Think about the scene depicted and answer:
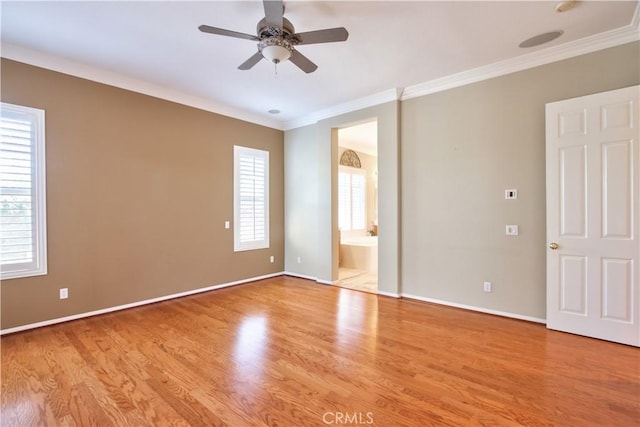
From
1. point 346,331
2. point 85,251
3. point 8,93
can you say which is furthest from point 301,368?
point 8,93

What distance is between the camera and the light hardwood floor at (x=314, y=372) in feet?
6.36

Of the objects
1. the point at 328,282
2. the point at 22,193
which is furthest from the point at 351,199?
the point at 22,193

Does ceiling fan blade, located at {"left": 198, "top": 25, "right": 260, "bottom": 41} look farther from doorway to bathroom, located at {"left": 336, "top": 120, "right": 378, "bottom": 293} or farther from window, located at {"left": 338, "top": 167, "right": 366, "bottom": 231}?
window, located at {"left": 338, "top": 167, "right": 366, "bottom": 231}

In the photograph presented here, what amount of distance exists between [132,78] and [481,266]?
5137mm

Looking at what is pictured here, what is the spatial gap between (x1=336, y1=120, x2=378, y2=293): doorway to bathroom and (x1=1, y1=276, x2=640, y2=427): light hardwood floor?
2.44 metres

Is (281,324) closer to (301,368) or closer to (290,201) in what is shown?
(301,368)

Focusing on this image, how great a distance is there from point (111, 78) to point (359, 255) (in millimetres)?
5158

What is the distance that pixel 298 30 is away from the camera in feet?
9.53

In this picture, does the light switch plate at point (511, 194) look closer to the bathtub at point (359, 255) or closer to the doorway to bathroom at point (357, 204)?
the doorway to bathroom at point (357, 204)

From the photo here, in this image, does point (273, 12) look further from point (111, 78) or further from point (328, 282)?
point (328, 282)

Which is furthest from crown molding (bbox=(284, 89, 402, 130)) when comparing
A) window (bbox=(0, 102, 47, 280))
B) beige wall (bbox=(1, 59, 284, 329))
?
window (bbox=(0, 102, 47, 280))

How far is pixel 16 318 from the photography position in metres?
3.20

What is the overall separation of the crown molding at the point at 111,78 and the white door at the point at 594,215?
4.52 m

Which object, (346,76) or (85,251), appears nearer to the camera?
(85,251)
